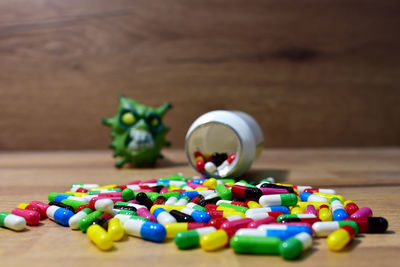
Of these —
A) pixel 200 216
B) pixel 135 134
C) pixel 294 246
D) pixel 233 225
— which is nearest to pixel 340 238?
pixel 294 246

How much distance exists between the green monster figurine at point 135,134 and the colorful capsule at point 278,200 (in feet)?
2.89

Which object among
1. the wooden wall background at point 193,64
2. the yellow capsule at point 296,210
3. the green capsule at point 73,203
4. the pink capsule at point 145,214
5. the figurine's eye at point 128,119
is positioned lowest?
the green capsule at point 73,203

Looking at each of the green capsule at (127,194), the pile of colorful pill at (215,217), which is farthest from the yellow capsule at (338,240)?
the green capsule at (127,194)

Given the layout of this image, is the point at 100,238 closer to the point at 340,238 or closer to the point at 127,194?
the point at 127,194

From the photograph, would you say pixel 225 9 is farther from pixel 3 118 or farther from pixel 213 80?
pixel 3 118

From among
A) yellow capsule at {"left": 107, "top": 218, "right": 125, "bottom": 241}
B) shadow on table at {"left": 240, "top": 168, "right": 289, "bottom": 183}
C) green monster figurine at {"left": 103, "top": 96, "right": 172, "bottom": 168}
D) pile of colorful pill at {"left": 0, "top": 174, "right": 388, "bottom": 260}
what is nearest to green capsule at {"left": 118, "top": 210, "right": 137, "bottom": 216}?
pile of colorful pill at {"left": 0, "top": 174, "right": 388, "bottom": 260}

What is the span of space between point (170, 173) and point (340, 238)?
1.02 meters

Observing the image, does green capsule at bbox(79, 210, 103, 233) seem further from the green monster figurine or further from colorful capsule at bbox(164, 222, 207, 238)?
the green monster figurine

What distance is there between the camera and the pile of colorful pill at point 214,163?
1.44 metres

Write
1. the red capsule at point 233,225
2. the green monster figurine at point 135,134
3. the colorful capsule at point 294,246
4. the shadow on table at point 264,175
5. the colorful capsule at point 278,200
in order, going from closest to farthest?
the colorful capsule at point 294,246 → the red capsule at point 233,225 → the colorful capsule at point 278,200 → the shadow on table at point 264,175 → the green monster figurine at point 135,134

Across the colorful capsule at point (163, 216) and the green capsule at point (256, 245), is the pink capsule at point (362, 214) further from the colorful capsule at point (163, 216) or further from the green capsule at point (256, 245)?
the colorful capsule at point (163, 216)

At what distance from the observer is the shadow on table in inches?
60.5

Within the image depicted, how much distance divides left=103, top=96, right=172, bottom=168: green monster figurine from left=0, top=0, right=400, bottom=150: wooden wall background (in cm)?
64

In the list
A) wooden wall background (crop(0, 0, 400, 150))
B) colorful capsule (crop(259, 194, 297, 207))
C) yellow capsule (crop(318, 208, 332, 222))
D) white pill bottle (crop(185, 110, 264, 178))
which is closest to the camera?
yellow capsule (crop(318, 208, 332, 222))
